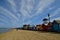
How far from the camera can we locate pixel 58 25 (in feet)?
140

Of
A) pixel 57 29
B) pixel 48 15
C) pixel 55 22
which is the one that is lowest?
pixel 57 29

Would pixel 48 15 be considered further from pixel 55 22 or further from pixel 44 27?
pixel 55 22

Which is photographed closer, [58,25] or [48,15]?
[58,25]

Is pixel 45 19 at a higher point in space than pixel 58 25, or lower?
higher

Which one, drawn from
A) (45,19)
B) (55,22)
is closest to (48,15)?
(45,19)

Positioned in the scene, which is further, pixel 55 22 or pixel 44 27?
pixel 44 27

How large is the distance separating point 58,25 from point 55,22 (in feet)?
6.88

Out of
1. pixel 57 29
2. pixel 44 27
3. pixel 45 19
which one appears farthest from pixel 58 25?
pixel 45 19

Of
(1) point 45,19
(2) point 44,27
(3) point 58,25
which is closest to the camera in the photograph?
(3) point 58,25

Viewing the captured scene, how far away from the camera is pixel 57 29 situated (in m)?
43.4

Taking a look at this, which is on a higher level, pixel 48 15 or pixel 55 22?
pixel 48 15

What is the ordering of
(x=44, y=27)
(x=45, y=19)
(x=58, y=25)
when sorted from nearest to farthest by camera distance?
(x=58, y=25), (x=44, y=27), (x=45, y=19)

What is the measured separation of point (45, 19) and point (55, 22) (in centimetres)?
2095

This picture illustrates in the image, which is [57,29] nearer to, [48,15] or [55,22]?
[55,22]
